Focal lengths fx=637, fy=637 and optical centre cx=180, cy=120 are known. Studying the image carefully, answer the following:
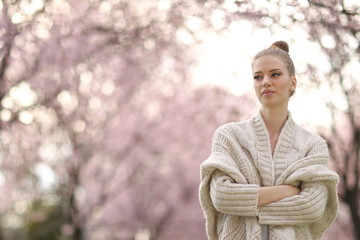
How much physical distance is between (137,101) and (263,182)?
12.6 meters

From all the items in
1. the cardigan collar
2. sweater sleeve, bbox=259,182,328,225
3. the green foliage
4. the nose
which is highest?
the green foliage

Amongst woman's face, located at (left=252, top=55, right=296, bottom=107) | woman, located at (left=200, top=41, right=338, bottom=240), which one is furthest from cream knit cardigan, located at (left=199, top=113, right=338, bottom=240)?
woman's face, located at (left=252, top=55, right=296, bottom=107)

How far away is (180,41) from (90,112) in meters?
3.90

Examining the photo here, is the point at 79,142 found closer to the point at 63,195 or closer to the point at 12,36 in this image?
the point at 63,195

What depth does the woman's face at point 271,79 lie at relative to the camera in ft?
10.4

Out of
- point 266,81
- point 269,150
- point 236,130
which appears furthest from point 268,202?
point 266,81

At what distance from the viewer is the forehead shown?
3.17 meters

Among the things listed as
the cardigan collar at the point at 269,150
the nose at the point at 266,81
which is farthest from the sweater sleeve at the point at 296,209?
the nose at the point at 266,81

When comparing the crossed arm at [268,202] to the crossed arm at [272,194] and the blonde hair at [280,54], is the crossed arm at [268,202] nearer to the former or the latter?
the crossed arm at [272,194]

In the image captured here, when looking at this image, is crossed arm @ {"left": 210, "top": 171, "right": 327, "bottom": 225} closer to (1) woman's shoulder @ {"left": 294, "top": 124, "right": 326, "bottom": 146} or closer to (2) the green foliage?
(1) woman's shoulder @ {"left": 294, "top": 124, "right": 326, "bottom": 146}

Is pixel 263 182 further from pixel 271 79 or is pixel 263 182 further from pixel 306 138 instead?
pixel 271 79

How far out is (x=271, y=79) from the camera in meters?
3.17

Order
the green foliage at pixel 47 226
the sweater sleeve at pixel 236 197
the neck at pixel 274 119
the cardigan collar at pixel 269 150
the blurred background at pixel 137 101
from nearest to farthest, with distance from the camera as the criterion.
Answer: the sweater sleeve at pixel 236 197 < the cardigan collar at pixel 269 150 < the neck at pixel 274 119 < the blurred background at pixel 137 101 < the green foliage at pixel 47 226

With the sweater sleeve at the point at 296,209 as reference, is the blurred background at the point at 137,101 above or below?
above
